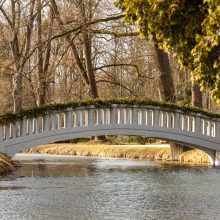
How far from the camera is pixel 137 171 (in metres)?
25.4

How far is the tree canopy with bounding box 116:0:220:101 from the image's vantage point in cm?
1205

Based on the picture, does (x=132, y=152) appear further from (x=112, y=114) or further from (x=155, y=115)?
(x=112, y=114)

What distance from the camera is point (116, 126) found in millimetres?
26875

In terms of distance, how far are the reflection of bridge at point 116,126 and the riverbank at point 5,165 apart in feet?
2.27

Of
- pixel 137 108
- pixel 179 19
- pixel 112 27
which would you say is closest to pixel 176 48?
pixel 179 19

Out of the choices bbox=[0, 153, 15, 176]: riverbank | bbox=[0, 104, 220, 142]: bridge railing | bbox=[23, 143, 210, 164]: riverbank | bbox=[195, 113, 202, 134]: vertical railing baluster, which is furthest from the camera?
bbox=[23, 143, 210, 164]: riverbank

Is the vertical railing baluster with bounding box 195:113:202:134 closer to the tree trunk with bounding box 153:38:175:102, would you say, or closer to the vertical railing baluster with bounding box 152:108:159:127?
the vertical railing baluster with bounding box 152:108:159:127

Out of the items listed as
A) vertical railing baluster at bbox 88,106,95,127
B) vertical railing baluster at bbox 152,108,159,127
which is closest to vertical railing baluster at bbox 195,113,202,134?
vertical railing baluster at bbox 152,108,159,127

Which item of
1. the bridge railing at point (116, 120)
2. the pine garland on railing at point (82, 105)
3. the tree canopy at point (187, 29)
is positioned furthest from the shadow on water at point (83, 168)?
the tree canopy at point (187, 29)

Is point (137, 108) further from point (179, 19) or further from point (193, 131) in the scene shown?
point (179, 19)

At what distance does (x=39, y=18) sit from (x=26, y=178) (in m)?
11.5

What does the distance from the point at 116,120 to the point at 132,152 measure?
7.46 m

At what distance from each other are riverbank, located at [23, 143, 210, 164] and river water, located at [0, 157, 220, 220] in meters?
4.13

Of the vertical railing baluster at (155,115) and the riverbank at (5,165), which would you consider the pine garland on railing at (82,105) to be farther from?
the riverbank at (5,165)
